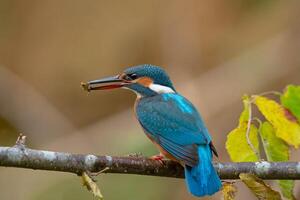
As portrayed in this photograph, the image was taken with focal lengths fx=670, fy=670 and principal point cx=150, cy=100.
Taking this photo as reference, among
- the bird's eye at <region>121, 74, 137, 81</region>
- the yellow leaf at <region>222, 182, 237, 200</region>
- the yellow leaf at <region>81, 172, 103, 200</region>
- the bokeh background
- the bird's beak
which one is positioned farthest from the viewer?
the bokeh background

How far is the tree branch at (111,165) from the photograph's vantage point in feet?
7.96

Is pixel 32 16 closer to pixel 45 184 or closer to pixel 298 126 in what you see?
pixel 45 184

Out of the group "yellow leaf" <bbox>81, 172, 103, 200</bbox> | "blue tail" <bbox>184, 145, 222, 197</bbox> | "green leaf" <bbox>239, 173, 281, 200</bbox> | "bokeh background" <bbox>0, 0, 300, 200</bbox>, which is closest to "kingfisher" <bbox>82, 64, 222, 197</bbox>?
"blue tail" <bbox>184, 145, 222, 197</bbox>

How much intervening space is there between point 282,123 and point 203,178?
395 mm

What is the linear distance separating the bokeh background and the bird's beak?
2.20 m

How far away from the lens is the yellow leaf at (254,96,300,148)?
2709mm

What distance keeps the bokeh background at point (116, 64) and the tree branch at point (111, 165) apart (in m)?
2.91

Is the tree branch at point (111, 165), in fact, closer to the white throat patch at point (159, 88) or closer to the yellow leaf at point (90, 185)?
the yellow leaf at point (90, 185)

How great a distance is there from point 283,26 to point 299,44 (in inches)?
20.5

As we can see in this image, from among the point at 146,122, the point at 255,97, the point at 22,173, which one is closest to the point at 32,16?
the point at 22,173

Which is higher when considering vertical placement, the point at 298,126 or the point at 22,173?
the point at 22,173

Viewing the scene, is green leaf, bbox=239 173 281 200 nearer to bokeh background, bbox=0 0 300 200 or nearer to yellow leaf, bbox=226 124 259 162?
yellow leaf, bbox=226 124 259 162

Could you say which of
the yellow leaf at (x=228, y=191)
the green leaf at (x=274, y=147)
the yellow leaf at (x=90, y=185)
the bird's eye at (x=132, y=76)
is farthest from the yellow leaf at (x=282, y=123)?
the bird's eye at (x=132, y=76)

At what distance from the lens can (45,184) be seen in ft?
19.9
